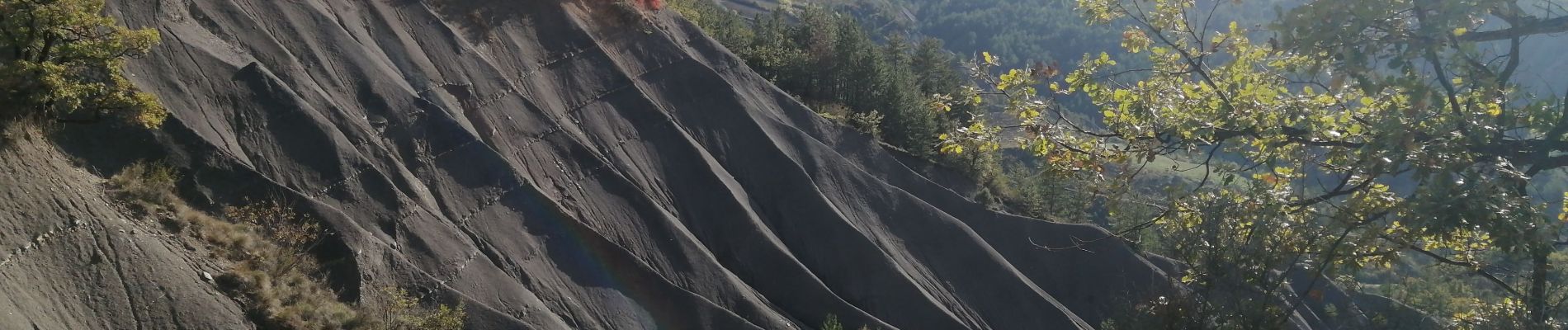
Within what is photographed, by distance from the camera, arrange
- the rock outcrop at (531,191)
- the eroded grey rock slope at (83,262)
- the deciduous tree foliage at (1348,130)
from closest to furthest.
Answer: the deciduous tree foliage at (1348,130)
the eroded grey rock slope at (83,262)
the rock outcrop at (531,191)

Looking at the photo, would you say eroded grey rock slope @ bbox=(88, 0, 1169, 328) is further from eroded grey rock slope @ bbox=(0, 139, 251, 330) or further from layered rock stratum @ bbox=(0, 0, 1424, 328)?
eroded grey rock slope @ bbox=(0, 139, 251, 330)

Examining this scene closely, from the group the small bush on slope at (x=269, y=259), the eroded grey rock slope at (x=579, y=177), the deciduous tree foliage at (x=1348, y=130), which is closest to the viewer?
the deciduous tree foliage at (x=1348, y=130)

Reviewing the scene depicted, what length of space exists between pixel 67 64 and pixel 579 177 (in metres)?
8.62

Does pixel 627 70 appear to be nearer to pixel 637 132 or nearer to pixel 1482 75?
pixel 637 132

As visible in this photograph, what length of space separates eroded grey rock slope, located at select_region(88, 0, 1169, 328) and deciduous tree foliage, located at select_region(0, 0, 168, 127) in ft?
3.77

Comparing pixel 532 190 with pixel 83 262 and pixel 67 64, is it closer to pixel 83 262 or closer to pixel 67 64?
pixel 67 64

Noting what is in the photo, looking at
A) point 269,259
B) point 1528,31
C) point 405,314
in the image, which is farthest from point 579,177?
point 1528,31

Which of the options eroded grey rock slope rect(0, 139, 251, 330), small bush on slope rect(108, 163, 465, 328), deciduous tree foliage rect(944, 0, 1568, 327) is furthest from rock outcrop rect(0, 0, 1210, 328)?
deciduous tree foliage rect(944, 0, 1568, 327)

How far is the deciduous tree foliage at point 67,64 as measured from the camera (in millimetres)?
10906

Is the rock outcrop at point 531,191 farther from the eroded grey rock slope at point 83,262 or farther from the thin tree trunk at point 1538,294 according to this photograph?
the thin tree trunk at point 1538,294

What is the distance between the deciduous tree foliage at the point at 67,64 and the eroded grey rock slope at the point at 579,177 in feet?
3.77

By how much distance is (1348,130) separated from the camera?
6.42 metres

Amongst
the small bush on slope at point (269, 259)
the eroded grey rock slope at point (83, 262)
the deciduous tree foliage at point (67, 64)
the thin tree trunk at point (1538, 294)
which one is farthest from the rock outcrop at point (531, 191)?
the thin tree trunk at point (1538, 294)

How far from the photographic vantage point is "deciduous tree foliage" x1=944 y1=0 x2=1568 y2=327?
5680mm
